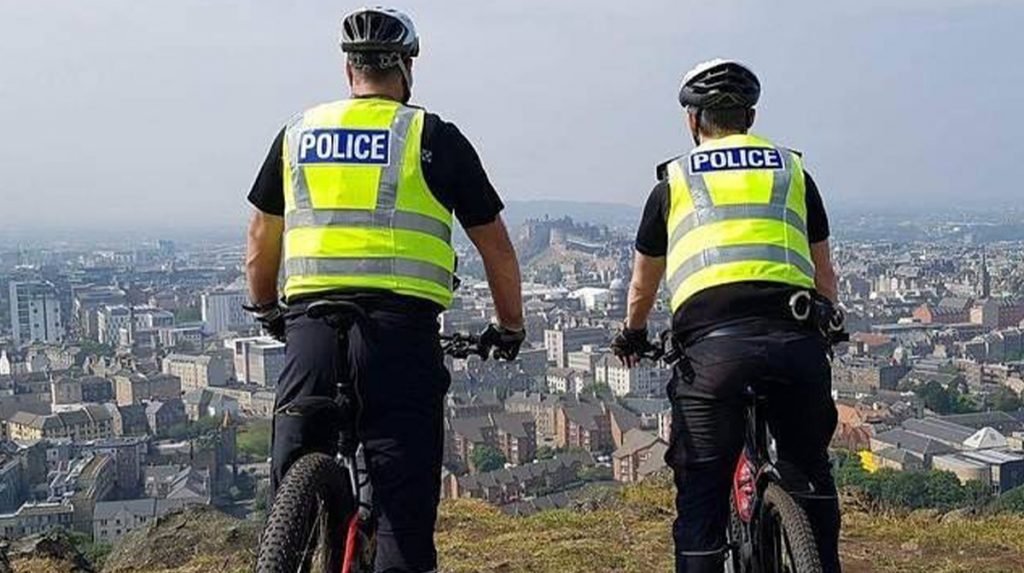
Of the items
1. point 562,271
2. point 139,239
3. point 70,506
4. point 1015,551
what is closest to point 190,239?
point 139,239

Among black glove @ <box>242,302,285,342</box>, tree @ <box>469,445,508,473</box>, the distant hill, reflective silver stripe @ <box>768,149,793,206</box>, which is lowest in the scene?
tree @ <box>469,445,508,473</box>

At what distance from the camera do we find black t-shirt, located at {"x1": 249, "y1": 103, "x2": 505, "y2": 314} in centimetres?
310

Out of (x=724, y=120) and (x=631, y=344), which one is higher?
(x=724, y=120)

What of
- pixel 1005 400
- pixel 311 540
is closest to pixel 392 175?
pixel 311 540

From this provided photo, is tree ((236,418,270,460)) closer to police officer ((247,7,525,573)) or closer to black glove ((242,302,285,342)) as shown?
black glove ((242,302,285,342))

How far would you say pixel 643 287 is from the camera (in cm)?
389

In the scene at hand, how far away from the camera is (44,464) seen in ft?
89.3

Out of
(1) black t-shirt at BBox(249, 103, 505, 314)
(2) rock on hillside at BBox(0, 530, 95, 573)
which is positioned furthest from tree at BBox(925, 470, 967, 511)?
(1) black t-shirt at BBox(249, 103, 505, 314)

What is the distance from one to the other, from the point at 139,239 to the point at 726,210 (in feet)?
385

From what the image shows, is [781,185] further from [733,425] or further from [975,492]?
[975,492]

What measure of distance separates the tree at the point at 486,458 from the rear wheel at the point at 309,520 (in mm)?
15478

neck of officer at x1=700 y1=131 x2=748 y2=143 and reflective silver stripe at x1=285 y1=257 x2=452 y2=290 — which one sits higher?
neck of officer at x1=700 y1=131 x2=748 y2=143

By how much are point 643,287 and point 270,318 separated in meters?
1.21

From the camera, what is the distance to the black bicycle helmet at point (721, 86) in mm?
3686
